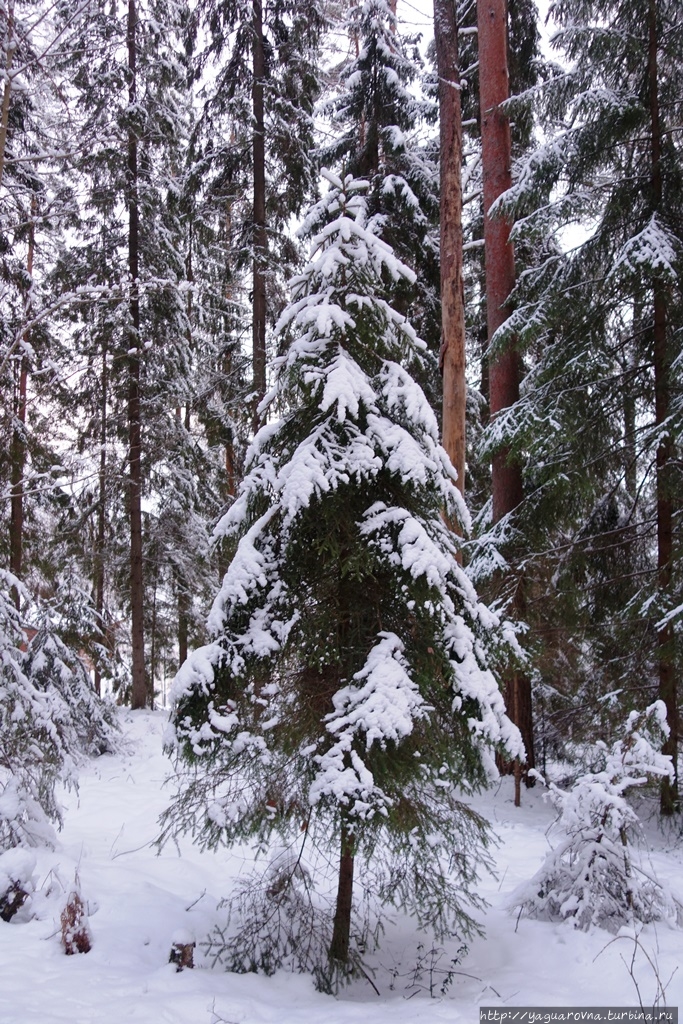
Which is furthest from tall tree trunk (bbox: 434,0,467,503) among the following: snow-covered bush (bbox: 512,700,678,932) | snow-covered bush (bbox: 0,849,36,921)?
snow-covered bush (bbox: 0,849,36,921)

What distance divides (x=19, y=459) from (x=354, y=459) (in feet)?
22.9

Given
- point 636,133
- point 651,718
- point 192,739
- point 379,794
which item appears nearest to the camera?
point 379,794

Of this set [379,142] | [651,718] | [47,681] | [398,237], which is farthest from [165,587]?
[651,718]

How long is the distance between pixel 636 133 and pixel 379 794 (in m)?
7.62

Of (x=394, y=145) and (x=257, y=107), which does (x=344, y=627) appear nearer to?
(x=394, y=145)

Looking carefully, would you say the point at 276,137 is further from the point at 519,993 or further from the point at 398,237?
the point at 519,993

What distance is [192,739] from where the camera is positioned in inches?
158

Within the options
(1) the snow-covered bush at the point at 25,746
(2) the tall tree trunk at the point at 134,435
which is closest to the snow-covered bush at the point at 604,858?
(1) the snow-covered bush at the point at 25,746

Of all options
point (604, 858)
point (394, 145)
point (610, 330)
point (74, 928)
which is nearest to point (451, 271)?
point (610, 330)

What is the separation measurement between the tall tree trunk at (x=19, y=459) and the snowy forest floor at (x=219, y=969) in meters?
3.90

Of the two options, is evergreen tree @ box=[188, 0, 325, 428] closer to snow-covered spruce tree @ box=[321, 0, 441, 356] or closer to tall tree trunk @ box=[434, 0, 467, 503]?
snow-covered spruce tree @ box=[321, 0, 441, 356]

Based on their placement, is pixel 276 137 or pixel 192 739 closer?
pixel 192 739

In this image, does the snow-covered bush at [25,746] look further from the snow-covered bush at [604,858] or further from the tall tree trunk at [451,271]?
the tall tree trunk at [451,271]

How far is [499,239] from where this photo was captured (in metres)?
9.22
